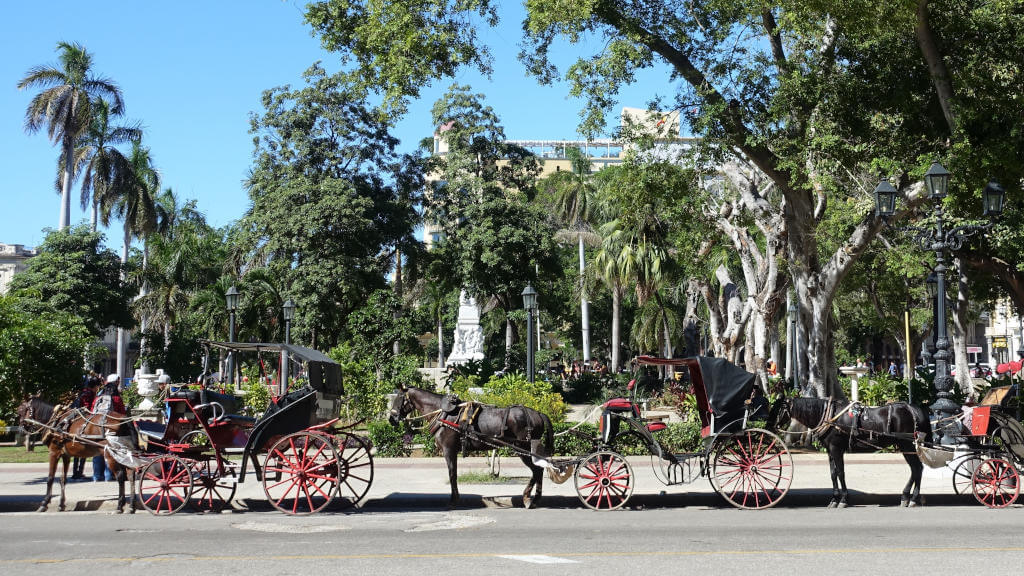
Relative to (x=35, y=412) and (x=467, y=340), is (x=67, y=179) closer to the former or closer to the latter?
(x=467, y=340)

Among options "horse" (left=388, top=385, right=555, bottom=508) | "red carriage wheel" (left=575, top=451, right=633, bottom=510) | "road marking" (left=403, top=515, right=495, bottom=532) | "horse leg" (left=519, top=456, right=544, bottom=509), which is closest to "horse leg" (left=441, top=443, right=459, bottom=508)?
"horse" (left=388, top=385, right=555, bottom=508)

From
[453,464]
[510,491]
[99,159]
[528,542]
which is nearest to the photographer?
[528,542]

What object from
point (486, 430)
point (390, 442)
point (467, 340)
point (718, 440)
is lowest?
point (390, 442)

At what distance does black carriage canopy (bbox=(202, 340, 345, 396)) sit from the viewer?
12.4 metres

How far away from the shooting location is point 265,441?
12242 millimetres

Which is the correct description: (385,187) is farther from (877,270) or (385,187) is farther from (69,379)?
(69,379)

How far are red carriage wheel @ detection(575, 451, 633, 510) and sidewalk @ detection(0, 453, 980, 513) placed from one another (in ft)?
1.04

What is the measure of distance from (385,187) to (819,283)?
2404cm

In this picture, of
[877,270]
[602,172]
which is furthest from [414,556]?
[602,172]

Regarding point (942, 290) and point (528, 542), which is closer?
point (528, 542)

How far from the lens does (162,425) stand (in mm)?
13039

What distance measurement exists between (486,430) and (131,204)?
45103mm

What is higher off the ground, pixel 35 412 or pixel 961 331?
pixel 961 331

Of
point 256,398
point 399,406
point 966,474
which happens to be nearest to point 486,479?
point 399,406
